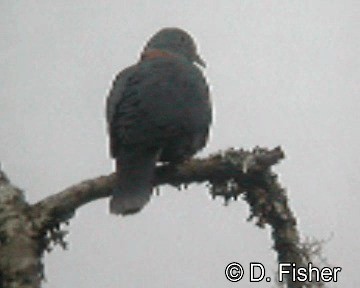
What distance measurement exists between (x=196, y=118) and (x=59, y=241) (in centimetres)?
130

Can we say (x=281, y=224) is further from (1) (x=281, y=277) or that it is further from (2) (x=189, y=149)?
(2) (x=189, y=149)

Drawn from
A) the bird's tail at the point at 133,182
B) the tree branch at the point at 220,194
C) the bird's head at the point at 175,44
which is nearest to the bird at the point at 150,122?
the bird's tail at the point at 133,182

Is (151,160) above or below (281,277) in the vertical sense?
above

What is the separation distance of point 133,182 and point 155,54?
1.52 metres

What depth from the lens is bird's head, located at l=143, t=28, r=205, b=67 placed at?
4535 millimetres

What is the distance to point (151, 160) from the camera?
3215mm

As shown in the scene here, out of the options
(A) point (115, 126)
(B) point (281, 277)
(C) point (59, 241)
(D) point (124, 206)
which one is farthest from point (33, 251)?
(A) point (115, 126)

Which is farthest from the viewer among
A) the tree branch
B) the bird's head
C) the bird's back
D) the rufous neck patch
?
the bird's head

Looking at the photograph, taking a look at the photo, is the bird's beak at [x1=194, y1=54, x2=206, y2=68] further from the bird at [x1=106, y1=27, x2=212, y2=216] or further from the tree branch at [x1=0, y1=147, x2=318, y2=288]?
the tree branch at [x1=0, y1=147, x2=318, y2=288]

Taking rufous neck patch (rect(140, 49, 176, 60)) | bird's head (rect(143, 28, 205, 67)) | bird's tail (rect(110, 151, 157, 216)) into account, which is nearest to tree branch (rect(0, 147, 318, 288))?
bird's tail (rect(110, 151, 157, 216))

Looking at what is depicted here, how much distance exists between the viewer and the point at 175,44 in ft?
15.1

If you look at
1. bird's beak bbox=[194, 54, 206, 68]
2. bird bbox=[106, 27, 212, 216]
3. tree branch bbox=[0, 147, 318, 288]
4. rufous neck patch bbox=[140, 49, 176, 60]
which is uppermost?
bird's beak bbox=[194, 54, 206, 68]

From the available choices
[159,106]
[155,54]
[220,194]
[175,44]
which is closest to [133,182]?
[220,194]

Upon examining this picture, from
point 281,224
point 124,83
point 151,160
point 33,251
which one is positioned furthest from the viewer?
point 124,83
